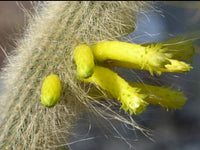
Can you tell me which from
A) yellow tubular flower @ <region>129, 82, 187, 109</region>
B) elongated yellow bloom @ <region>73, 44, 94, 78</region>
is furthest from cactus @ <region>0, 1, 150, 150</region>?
yellow tubular flower @ <region>129, 82, 187, 109</region>

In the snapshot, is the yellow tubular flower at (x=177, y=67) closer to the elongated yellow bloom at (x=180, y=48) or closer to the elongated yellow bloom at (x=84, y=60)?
the elongated yellow bloom at (x=180, y=48)

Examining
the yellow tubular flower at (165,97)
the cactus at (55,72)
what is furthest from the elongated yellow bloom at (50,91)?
the yellow tubular flower at (165,97)

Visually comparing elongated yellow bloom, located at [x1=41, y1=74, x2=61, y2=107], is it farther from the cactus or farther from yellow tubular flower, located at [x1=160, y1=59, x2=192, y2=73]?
yellow tubular flower, located at [x1=160, y1=59, x2=192, y2=73]

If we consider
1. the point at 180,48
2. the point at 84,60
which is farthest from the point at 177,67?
the point at 84,60

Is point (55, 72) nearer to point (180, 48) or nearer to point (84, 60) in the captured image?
point (84, 60)

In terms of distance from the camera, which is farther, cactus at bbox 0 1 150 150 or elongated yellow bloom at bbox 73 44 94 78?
cactus at bbox 0 1 150 150
